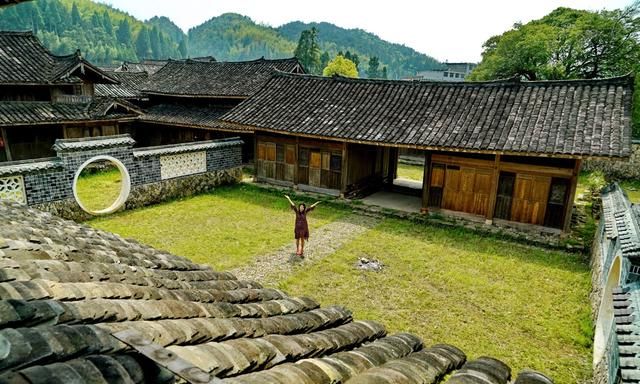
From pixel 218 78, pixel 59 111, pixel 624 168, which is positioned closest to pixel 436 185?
pixel 218 78

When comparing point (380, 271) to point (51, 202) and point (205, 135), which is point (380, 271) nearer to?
point (51, 202)

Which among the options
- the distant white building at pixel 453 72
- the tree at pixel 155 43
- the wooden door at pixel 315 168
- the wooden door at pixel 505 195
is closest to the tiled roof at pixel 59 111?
the wooden door at pixel 315 168

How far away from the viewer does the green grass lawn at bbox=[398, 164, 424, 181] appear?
76.0 ft

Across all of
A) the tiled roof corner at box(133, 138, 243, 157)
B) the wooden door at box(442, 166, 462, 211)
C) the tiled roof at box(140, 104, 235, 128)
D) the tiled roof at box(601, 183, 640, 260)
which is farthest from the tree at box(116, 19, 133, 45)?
the tiled roof at box(601, 183, 640, 260)

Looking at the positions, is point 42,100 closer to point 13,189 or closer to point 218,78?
point 218,78

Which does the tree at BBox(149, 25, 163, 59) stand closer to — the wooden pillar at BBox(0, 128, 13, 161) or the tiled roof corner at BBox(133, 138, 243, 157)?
the wooden pillar at BBox(0, 128, 13, 161)

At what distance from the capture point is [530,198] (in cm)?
1335

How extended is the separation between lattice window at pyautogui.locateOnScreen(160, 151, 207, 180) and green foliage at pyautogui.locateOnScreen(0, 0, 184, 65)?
11130cm

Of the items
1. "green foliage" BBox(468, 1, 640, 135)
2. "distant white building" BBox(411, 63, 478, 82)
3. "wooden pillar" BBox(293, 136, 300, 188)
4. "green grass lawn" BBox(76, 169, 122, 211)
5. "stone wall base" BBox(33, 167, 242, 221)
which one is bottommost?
"green grass lawn" BBox(76, 169, 122, 211)

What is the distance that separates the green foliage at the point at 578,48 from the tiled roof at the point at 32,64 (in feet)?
92.0

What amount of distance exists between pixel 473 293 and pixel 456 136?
20.6 ft

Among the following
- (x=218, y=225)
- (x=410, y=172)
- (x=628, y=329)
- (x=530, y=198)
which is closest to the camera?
(x=628, y=329)

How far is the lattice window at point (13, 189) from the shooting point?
38.3 ft

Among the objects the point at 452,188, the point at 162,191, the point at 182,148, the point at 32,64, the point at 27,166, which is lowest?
the point at 162,191
